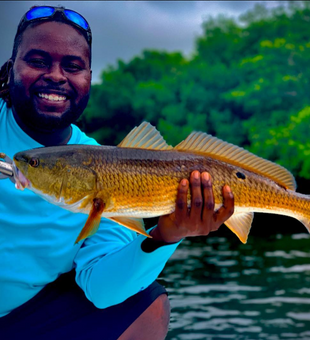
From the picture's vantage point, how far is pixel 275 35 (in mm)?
38438

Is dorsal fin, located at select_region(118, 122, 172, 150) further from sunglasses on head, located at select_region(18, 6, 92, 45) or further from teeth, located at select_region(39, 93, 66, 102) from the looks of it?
sunglasses on head, located at select_region(18, 6, 92, 45)

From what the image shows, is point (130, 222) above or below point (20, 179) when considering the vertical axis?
below

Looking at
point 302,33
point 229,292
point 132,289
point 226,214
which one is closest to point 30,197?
point 132,289

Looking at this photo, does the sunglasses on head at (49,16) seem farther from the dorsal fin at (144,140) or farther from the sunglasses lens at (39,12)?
the dorsal fin at (144,140)

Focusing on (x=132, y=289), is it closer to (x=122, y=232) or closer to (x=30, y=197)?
(x=122, y=232)

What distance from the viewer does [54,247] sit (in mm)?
2930

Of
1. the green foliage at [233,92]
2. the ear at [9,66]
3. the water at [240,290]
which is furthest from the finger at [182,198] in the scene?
the green foliage at [233,92]

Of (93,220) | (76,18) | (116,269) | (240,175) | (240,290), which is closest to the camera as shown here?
(93,220)

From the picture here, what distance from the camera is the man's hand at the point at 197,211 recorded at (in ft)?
7.55

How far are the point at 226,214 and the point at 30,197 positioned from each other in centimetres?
115

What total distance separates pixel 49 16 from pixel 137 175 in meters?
1.15

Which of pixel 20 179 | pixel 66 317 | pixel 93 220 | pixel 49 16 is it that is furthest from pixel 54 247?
pixel 49 16

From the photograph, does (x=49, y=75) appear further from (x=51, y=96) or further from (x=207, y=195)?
(x=207, y=195)

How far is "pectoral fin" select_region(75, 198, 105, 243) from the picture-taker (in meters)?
2.19
